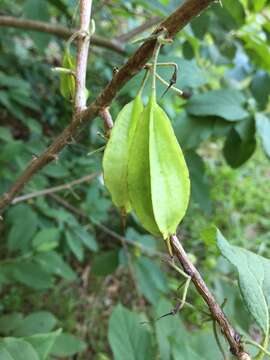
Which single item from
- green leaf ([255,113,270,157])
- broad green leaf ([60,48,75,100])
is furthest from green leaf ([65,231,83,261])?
broad green leaf ([60,48,75,100])

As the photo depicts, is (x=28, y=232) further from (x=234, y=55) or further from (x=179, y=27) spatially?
(x=179, y=27)

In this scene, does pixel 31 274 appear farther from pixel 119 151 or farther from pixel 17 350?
pixel 119 151

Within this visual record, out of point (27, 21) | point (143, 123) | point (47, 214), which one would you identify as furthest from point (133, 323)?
point (27, 21)

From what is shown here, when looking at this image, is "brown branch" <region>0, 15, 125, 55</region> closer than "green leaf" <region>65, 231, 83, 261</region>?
Yes

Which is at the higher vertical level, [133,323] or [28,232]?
[28,232]

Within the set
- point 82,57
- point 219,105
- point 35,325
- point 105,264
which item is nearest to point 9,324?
point 35,325

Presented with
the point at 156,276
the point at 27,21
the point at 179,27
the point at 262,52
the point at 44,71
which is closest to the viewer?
the point at 179,27

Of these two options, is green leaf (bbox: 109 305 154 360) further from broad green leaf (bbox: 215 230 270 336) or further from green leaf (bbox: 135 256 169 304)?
green leaf (bbox: 135 256 169 304)
